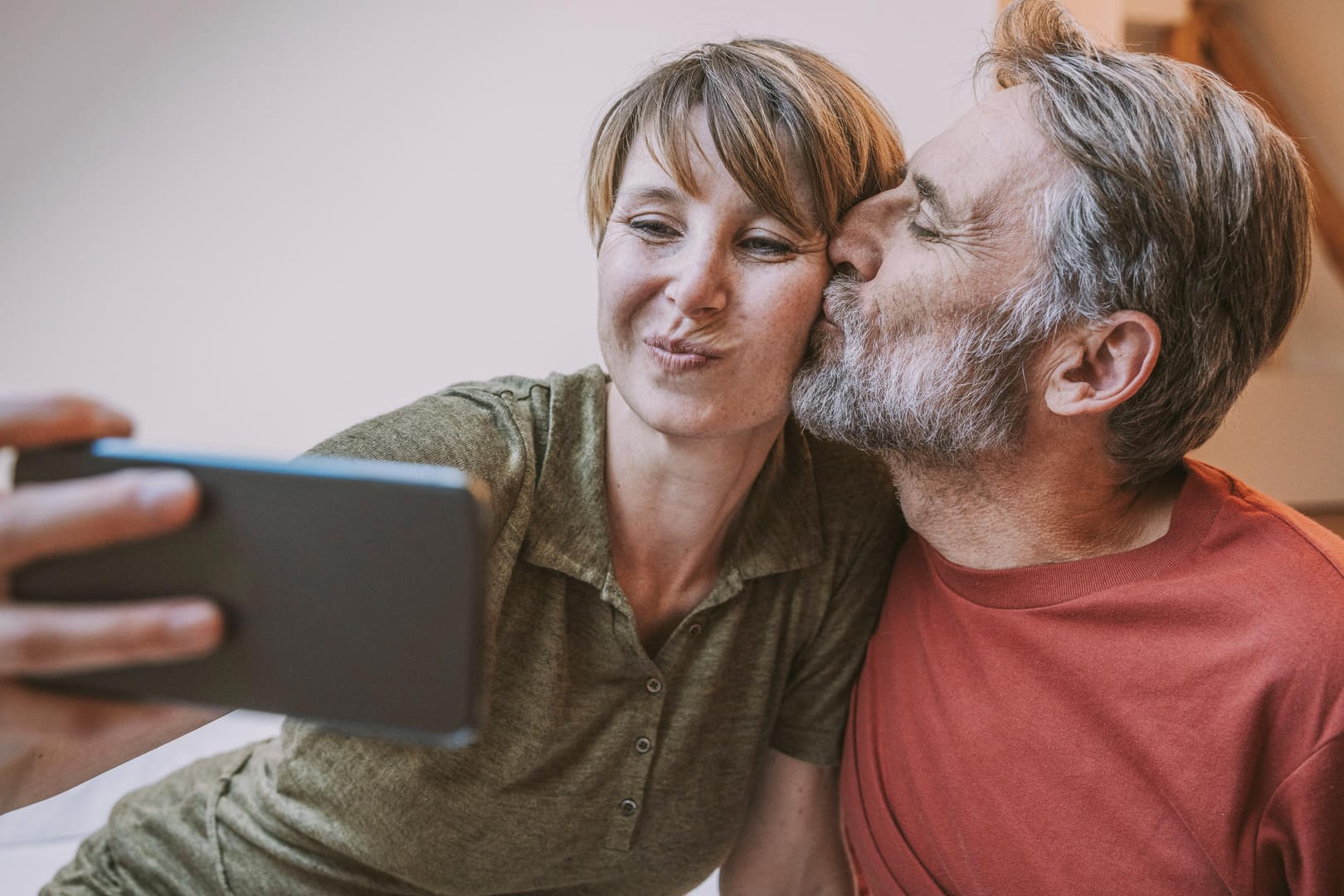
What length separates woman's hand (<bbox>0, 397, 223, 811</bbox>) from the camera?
0.56 metres

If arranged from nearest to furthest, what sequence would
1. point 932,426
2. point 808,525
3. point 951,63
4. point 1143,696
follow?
point 1143,696
point 932,426
point 808,525
point 951,63

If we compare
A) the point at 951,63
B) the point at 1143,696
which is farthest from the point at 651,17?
the point at 1143,696

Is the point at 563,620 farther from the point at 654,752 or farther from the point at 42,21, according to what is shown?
the point at 42,21

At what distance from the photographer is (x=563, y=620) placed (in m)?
1.17

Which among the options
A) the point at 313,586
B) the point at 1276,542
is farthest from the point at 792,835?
the point at 313,586

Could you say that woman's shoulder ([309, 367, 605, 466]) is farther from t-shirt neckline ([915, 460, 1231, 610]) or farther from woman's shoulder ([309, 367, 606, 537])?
t-shirt neckline ([915, 460, 1231, 610])

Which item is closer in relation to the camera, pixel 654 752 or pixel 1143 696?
pixel 1143 696

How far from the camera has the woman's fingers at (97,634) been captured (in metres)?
0.57

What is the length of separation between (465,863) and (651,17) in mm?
1525

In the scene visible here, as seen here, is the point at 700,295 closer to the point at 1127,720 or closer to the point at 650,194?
the point at 650,194

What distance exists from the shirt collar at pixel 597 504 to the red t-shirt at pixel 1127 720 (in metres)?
0.18

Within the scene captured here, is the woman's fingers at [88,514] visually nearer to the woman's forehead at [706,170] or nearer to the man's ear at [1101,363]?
the woman's forehead at [706,170]

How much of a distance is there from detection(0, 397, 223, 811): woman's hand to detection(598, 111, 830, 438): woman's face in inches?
24.3

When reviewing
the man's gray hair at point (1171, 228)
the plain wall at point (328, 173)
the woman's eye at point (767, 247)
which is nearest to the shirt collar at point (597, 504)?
the woman's eye at point (767, 247)
